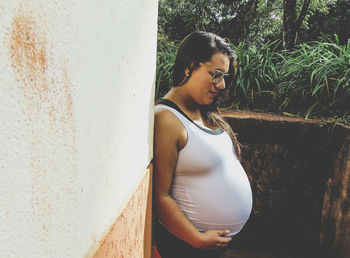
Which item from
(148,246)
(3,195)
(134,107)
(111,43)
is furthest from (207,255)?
(3,195)

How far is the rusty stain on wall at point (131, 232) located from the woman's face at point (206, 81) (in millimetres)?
557

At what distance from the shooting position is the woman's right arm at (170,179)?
58.4 inches

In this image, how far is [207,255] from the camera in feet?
5.26

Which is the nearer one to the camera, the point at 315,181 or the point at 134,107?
the point at 134,107

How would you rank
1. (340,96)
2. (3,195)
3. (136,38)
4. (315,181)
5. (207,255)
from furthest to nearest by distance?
(340,96) < (315,181) < (207,255) < (136,38) < (3,195)

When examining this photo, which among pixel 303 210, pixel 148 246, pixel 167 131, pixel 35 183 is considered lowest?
pixel 303 210

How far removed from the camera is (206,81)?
1.67m

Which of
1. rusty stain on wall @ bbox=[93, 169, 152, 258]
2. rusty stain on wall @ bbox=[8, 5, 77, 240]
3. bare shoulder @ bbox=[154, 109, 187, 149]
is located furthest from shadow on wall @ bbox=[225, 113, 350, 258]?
rusty stain on wall @ bbox=[8, 5, 77, 240]

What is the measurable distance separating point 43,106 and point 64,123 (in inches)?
3.2

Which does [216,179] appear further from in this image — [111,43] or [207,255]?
[111,43]

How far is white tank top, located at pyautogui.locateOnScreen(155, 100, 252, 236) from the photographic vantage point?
4.92 ft

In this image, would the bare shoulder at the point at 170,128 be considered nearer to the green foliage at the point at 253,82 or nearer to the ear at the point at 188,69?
the ear at the point at 188,69

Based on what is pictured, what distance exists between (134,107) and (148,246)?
741 millimetres

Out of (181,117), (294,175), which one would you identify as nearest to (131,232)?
(181,117)
